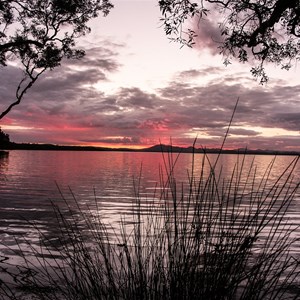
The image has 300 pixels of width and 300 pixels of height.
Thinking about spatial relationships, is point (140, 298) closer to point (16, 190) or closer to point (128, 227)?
point (128, 227)

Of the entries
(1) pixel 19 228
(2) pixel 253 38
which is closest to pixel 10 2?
(1) pixel 19 228

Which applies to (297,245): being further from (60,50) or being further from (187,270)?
(60,50)

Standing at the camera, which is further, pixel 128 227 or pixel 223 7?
pixel 128 227

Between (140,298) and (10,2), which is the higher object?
(10,2)

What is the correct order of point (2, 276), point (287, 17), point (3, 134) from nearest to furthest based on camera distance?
point (2, 276) → point (287, 17) → point (3, 134)

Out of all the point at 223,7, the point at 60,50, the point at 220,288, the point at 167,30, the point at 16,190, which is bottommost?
the point at 16,190

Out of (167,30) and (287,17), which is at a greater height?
(287,17)

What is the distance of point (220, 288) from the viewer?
3.63 m

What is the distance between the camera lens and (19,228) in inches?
512

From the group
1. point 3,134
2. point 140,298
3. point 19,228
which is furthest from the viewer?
point 3,134

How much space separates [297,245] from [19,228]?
332 inches

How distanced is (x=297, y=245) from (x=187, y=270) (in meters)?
7.72

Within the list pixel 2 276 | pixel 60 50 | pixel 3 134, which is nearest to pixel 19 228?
pixel 2 276

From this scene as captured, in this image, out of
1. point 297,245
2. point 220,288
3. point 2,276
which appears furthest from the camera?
point 297,245
